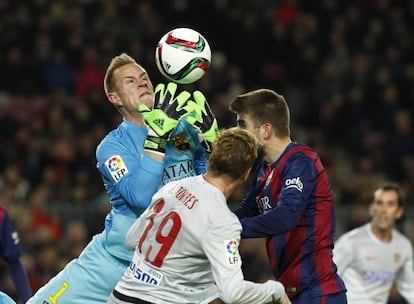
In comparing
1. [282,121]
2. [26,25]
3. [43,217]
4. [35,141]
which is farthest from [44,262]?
[282,121]

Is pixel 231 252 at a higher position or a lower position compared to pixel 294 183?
lower

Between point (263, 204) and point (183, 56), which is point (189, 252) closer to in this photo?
point (263, 204)

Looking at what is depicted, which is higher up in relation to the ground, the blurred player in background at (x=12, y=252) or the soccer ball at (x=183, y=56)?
the soccer ball at (x=183, y=56)

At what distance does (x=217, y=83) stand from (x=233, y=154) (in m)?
9.61

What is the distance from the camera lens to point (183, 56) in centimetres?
649

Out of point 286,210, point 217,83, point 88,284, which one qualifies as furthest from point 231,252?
point 217,83

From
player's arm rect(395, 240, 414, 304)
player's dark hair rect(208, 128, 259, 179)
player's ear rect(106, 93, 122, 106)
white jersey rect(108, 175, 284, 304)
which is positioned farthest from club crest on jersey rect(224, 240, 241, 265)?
player's arm rect(395, 240, 414, 304)

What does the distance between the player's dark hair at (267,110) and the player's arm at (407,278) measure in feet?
10.7

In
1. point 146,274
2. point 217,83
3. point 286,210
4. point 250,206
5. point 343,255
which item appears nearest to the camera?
point 146,274

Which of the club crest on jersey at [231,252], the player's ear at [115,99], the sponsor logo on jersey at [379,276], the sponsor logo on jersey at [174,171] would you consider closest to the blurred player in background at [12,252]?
the player's ear at [115,99]

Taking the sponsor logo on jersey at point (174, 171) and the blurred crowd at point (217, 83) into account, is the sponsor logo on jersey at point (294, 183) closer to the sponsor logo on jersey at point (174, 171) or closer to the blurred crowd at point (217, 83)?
the sponsor logo on jersey at point (174, 171)

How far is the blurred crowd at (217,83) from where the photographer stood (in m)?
12.9

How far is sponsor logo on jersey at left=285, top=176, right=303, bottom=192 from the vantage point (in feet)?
19.8

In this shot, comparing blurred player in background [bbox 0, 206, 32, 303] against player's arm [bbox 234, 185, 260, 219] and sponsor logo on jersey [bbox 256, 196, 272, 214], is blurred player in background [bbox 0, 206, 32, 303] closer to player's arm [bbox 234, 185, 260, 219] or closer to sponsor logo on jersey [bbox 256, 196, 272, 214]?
player's arm [bbox 234, 185, 260, 219]
